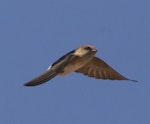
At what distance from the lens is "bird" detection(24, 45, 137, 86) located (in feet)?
25.9

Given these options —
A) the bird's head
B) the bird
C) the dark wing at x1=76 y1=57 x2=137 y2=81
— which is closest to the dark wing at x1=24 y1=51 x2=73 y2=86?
the bird

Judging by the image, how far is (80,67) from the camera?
889 cm

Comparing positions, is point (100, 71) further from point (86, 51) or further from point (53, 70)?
point (53, 70)

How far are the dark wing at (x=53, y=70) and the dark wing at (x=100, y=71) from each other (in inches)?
42.9

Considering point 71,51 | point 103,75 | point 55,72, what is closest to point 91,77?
point 103,75

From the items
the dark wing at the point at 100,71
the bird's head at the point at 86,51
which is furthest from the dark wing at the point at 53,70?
the dark wing at the point at 100,71

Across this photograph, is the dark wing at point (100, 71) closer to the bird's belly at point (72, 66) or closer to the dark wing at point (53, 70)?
the dark wing at point (53, 70)

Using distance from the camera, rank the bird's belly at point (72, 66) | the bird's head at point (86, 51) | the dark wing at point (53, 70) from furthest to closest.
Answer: the bird's head at point (86, 51)
the bird's belly at point (72, 66)
the dark wing at point (53, 70)

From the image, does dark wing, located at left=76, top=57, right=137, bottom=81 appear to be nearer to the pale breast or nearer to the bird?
the bird

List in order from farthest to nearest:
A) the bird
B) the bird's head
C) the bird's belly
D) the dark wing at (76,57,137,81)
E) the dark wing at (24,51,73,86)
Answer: the dark wing at (76,57,137,81)
the bird's head
the bird's belly
the bird
the dark wing at (24,51,73,86)

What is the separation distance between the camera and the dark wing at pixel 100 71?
9.89 metres

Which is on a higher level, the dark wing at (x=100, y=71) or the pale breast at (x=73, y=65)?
the dark wing at (x=100, y=71)

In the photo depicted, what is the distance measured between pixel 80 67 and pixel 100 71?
1.14 m

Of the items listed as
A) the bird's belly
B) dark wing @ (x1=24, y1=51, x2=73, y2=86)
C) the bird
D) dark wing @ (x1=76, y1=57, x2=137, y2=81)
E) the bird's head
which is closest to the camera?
dark wing @ (x1=24, y1=51, x2=73, y2=86)
